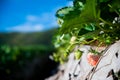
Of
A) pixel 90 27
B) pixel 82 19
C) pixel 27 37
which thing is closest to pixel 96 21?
pixel 82 19

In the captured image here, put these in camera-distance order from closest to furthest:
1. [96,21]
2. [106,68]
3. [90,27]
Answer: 1. [106,68]
2. [96,21]
3. [90,27]

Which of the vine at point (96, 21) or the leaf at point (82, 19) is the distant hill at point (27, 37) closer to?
the vine at point (96, 21)

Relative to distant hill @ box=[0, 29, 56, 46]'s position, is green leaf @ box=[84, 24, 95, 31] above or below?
below

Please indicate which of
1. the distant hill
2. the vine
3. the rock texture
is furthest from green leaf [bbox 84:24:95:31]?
the distant hill

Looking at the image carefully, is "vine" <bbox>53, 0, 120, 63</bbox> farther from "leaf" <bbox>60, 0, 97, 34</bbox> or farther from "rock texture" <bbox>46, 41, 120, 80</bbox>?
"rock texture" <bbox>46, 41, 120, 80</bbox>

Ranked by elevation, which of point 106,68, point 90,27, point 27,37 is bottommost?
point 106,68

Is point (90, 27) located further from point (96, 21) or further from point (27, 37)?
point (27, 37)

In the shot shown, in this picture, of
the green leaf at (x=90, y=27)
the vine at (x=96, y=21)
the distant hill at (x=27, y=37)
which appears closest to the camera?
the vine at (x=96, y=21)

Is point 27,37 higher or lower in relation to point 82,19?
higher

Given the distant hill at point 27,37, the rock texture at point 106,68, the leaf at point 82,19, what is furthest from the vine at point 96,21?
the distant hill at point 27,37

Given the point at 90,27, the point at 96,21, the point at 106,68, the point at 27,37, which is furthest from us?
the point at 27,37

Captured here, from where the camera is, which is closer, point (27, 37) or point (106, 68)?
point (106, 68)
